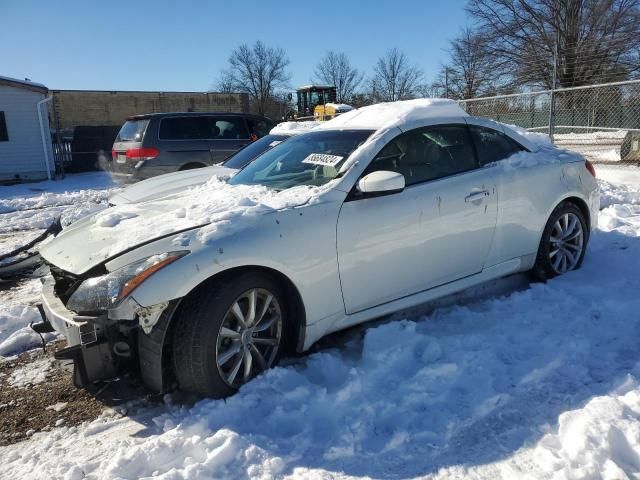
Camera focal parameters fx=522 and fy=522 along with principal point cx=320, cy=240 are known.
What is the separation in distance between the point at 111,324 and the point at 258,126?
30.0ft

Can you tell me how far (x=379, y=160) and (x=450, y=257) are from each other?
892 mm

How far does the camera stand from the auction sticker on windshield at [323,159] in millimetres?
3742

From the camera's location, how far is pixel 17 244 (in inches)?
306

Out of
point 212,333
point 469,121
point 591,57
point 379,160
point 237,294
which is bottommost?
point 212,333

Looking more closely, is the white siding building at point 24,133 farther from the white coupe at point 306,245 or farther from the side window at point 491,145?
the side window at point 491,145

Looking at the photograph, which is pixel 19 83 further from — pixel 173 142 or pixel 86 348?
pixel 86 348

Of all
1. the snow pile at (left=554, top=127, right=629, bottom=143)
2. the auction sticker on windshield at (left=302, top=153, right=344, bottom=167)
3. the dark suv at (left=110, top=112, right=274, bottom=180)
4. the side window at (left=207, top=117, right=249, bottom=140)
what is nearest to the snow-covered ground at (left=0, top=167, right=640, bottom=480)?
the auction sticker on windshield at (left=302, top=153, right=344, bottom=167)

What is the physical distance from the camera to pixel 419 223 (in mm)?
3650

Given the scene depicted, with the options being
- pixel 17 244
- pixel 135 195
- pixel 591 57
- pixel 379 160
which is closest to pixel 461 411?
pixel 379 160

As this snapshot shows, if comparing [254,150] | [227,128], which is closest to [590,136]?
[227,128]

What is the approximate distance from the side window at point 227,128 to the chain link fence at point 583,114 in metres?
6.34

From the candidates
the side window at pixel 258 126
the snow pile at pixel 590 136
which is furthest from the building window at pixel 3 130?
the snow pile at pixel 590 136

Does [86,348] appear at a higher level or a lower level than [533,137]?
lower

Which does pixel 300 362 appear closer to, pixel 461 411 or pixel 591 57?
pixel 461 411
